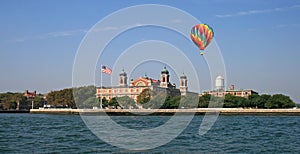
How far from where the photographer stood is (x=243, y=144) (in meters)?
24.6

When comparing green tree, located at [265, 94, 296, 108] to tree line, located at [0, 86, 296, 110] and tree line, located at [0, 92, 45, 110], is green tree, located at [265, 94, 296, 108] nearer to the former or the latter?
tree line, located at [0, 86, 296, 110]

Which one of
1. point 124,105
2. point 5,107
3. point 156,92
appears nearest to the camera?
point 124,105

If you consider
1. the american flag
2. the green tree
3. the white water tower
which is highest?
the white water tower

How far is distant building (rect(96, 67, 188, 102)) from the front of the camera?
131m

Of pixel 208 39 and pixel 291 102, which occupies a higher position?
pixel 208 39

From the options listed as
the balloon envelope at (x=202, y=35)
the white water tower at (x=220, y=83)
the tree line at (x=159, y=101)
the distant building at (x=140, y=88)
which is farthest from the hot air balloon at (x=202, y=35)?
the white water tower at (x=220, y=83)

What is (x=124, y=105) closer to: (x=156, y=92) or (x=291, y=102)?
(x=156, y=92)

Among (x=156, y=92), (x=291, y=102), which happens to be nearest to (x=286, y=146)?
(x=291, y=102)

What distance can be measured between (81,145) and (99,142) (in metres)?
1.73

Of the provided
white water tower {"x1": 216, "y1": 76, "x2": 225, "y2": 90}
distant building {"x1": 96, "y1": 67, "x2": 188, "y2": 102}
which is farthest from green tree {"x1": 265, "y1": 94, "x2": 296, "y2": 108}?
white water tower {"x1": 216, "y1": 76, "x2": 225, "y2": 90}

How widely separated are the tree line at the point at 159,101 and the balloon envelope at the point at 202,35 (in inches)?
1791

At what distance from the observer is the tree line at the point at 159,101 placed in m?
102

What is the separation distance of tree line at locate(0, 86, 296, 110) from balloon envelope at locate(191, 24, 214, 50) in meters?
45.5

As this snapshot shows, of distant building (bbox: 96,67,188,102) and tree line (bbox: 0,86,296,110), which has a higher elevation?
distant building (bbox: 96,67,188,102)
